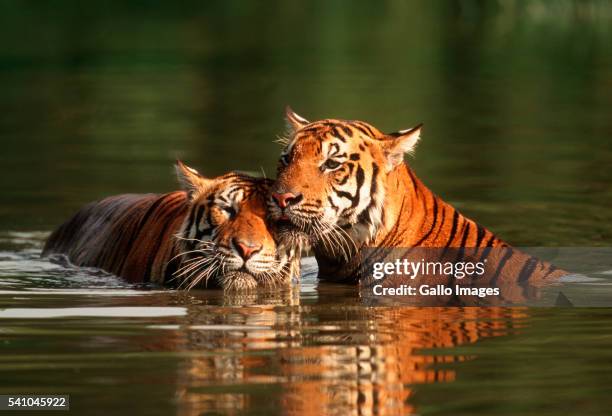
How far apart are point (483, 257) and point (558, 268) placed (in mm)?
674

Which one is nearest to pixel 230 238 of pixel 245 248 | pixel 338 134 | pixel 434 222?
pixel 245 248

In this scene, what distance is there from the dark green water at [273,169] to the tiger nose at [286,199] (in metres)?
0.50

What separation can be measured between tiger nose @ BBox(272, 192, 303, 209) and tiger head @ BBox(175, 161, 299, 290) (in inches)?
4.5

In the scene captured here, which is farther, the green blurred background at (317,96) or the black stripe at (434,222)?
the green blurred background at (317,96)

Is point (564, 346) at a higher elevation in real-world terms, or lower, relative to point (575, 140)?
lower

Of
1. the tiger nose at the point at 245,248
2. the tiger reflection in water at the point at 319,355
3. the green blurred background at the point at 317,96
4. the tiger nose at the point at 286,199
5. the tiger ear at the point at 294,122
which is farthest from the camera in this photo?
the green blurred background at the point at 317,96

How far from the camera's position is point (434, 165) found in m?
15.3

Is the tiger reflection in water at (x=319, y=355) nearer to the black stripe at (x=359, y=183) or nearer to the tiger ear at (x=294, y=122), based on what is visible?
the black stripe at (x=359, y=183)

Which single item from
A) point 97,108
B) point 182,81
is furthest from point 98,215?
point 182,81

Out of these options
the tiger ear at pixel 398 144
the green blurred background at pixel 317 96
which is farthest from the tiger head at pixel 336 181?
the green blurred background at pixel 317 96

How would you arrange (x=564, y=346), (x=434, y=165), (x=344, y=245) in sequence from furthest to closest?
1. (x=434, y=165)
2. (x=344, y=245)
3. (x=564, y=346)

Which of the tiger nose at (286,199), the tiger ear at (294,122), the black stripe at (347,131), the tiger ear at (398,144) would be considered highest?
the tiger ear at (294,122)

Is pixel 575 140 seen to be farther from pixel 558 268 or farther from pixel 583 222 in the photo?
pixel 558 268

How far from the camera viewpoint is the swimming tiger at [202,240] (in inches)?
335
